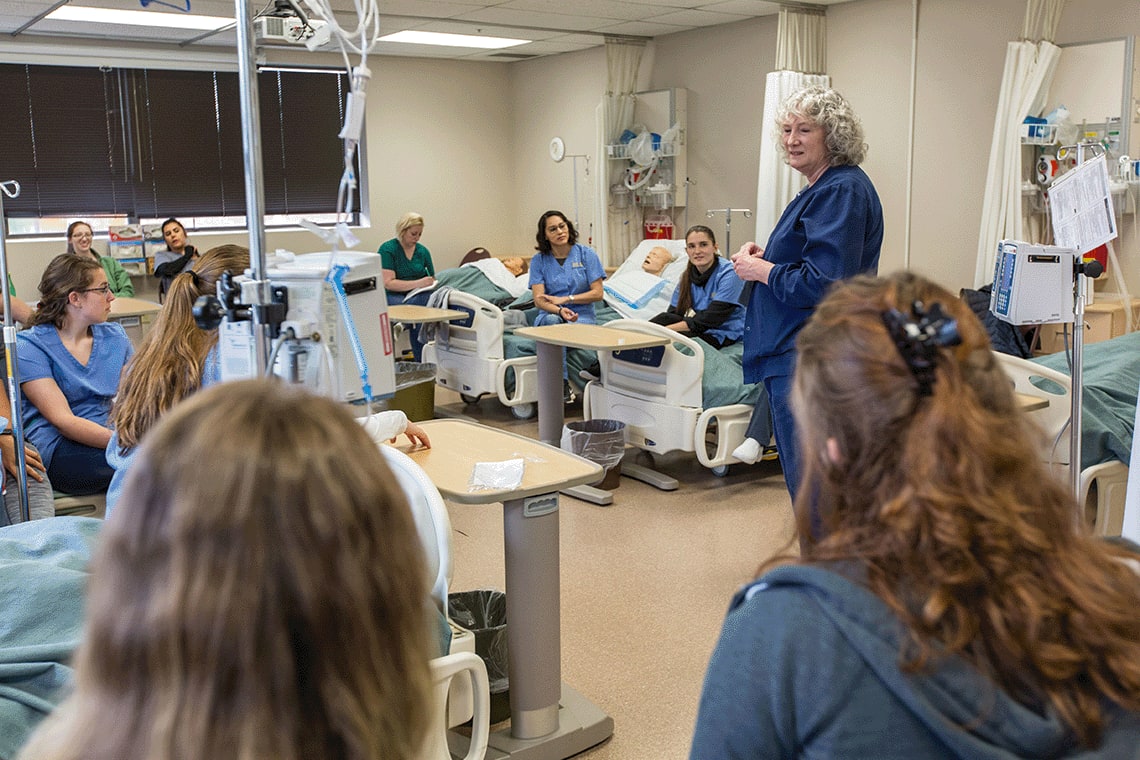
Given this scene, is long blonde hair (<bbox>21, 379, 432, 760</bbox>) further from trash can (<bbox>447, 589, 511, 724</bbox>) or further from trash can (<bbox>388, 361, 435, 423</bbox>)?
trash can (<bbox>388, 361, 435, 423</bbox>)

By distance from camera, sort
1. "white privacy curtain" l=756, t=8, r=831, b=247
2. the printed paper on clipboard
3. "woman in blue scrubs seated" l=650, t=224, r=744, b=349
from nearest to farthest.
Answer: the printed paper on clipboard < "woman in blue scrubs seated" l=650, t=224, r=744, b=349 < "white privacy curtain" l=756, t=8, r=831, b=247

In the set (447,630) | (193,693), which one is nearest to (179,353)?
(447,630)

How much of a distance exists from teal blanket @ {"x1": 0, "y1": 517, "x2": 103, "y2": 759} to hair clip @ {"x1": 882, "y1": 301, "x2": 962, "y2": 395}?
110cm

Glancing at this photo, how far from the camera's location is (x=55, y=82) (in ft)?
23.9

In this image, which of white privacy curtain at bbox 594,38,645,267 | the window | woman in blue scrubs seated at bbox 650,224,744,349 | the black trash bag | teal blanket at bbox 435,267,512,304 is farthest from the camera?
white privacy curtain at bbox 594,38,645,267

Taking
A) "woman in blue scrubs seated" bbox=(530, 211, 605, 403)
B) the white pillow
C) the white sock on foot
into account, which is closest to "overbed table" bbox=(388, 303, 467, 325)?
"woman in blue scrubs seated" bbox=(530, 211, 605, 403)

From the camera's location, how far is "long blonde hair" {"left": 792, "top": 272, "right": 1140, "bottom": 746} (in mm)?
860

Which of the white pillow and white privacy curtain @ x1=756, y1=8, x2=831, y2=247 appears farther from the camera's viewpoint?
white privacy curtain @ x1=756, y1=8, x2=831, y2=247

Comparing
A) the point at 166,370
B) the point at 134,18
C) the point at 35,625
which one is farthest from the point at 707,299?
the point at 134,18

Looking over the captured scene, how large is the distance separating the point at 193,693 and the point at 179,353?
168cm

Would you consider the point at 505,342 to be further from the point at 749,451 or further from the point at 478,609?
the point at 478,609

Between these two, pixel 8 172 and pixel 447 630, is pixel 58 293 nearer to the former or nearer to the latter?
pixel 447 630

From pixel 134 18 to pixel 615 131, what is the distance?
3.20m

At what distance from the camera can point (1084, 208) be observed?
2777mm
